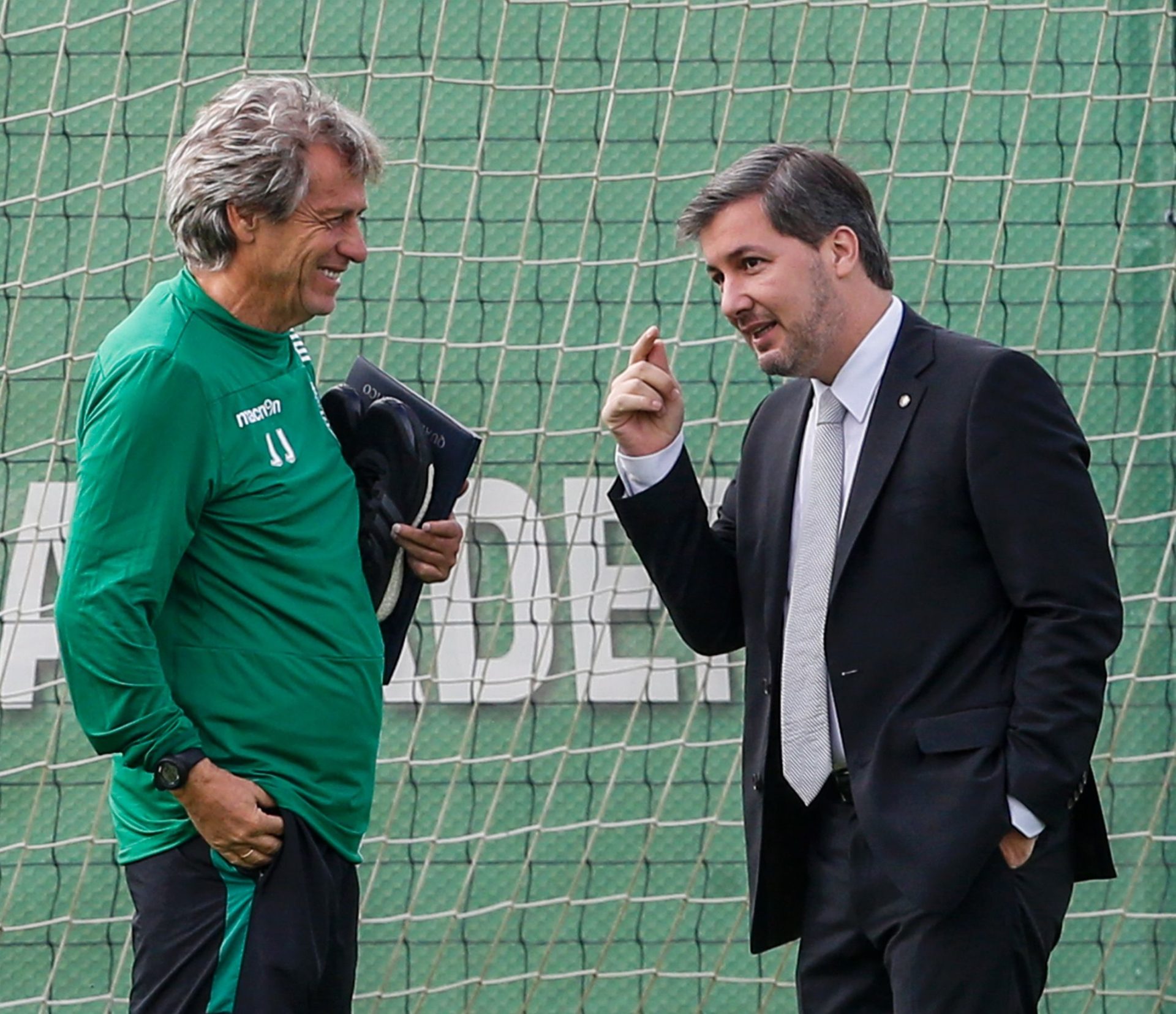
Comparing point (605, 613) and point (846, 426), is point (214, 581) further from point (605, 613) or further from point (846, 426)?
point (605, 613)

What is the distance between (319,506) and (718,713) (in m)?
1.88

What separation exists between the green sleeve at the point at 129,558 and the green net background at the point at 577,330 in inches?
70.4

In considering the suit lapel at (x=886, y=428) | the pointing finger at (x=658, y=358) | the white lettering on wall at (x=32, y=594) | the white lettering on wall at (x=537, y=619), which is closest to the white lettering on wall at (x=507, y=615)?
the white lettering on wall at (x=537, y=619)

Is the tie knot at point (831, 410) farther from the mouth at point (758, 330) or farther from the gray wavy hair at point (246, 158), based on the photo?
the gray wavy hair at point (246, 158)

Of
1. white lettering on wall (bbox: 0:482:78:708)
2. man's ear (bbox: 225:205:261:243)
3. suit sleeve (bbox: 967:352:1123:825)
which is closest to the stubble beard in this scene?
suit sleeve (bbox: 967:352:1123:825)

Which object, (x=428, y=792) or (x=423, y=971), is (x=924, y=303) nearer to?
(x=428, y=792)

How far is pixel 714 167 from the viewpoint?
389 centimetres

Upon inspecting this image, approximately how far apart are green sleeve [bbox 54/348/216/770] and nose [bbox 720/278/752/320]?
27.8 inches

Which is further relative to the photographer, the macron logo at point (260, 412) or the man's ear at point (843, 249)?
the man's ear at point (843, 249)

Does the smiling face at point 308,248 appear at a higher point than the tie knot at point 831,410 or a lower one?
higher

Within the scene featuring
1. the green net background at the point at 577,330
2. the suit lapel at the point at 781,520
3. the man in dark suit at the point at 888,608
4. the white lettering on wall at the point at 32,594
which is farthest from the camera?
the green net background at the point at 577,330

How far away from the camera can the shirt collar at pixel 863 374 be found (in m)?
2.26

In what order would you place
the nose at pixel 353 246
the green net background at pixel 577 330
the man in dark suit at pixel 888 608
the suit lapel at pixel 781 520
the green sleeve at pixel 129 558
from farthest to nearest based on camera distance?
1. the green net background at pixel 577 330
2. the suit lapel at pixel 781 520
3. the nose at pixel 353 246
4. the man in dark suit at pixel 888 608
5. the green sleeve at pixel 129 558

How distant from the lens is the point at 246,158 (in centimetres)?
211
